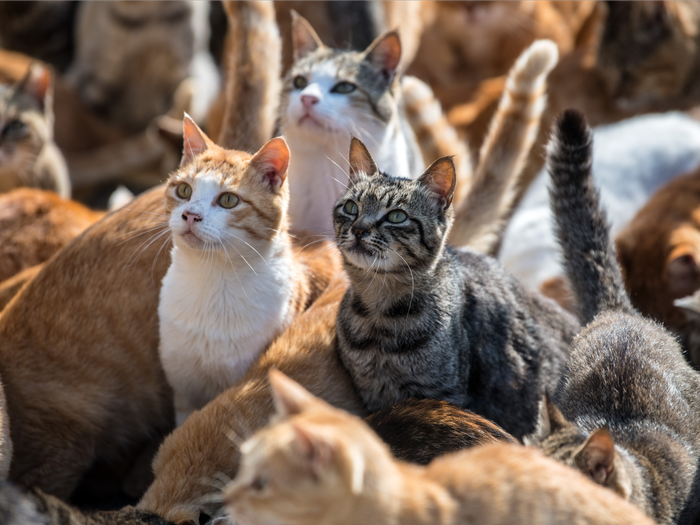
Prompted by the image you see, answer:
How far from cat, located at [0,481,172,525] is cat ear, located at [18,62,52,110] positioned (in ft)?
8.01

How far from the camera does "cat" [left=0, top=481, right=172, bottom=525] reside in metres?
1.51

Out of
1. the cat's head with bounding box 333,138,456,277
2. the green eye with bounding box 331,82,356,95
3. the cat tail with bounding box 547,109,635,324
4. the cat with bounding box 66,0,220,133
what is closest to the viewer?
the cat's head with bounding box 333,138,456,277

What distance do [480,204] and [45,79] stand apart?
7.52 ft

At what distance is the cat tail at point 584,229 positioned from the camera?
2.47 metres

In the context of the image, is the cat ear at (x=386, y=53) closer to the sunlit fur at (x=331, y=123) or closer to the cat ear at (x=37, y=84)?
the sunlit fur at (x=331, y=123)

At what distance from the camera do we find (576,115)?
2.41 metres

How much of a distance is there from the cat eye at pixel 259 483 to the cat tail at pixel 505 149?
77.4 inches

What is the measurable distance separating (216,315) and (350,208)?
1.80 ft

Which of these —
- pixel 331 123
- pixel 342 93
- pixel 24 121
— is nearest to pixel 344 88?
pixel 342 93

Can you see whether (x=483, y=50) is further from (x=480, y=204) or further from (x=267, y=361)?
(x=267, y=361)

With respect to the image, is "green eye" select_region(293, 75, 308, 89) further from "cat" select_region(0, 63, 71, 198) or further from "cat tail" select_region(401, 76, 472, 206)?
"cat" select_region(0, 63, 71, 198)

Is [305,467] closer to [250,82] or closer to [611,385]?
[611,385]

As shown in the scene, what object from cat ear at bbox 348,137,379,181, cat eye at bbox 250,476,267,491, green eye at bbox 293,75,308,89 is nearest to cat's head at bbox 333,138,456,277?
cat ear at bbox 348,137,379,181

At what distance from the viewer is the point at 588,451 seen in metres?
1.55
